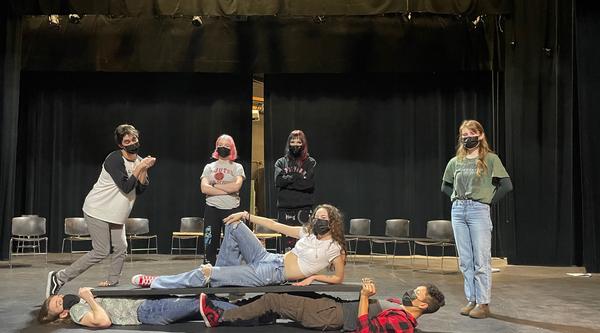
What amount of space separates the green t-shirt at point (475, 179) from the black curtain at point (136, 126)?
23.1 feet

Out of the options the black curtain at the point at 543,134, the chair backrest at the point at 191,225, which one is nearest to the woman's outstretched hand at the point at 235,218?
the black curtain at the point at 543,134

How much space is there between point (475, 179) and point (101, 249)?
2893 millimetres

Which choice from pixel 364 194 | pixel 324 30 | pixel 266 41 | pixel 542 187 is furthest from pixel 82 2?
pixel 542 187

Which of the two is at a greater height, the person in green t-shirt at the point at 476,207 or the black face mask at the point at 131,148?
the black face mask at the point at 131,148

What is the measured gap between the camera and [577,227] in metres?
9.32

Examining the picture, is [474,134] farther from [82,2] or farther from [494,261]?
[82,2]

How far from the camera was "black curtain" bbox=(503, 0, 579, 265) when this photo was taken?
9117 mm

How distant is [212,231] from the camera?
528 centimetres

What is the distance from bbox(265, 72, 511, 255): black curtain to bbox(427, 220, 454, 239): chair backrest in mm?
2067

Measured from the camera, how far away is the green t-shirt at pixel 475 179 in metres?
4.70

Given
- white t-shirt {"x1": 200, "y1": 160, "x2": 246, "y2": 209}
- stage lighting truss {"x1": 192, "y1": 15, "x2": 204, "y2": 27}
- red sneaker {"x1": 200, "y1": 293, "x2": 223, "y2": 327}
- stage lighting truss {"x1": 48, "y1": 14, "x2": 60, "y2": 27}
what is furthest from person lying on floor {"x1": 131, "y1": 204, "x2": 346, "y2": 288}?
stage lighting truss {"x1": 48, "y1": 14, "x2": 60, "y2": 27}

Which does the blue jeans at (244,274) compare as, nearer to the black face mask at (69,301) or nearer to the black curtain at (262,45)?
the black face mask at (69,301)

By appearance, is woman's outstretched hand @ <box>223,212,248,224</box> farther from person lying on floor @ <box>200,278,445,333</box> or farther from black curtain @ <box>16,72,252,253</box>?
black curtain @ <box>16,72,252,253</box>

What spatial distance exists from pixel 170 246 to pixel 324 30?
15.5 ft
